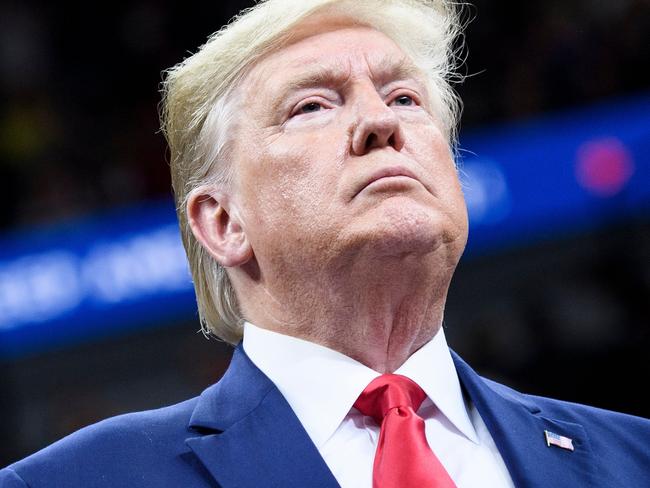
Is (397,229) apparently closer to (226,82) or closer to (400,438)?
(400,438)

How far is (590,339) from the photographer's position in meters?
5.76

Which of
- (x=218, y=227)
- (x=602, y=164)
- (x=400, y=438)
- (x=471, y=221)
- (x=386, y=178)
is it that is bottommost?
(x=471, y=221)

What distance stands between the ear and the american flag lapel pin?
0.75 m

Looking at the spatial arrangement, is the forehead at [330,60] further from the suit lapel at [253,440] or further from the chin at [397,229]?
the suit lapel at [253,440]

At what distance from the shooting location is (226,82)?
257 cm

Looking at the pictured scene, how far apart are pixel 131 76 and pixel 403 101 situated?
Result: 18.7 ft

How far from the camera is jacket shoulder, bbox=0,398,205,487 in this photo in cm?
210

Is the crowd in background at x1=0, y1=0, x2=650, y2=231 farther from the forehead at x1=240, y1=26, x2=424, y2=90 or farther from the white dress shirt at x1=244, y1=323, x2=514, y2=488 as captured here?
the white dress shirt at x1=244, y1=323, x2=514, y2=488

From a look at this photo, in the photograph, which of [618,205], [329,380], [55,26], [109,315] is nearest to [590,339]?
[618,205]

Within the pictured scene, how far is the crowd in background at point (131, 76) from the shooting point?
261 inches

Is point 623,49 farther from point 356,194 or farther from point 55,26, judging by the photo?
point 356,194

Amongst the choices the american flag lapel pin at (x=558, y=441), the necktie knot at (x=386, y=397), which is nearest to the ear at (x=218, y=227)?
the necktie knot at (x=386, y=397)

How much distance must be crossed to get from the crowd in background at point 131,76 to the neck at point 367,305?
3688 mm

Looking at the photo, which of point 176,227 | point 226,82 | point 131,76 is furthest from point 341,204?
point 131,76
